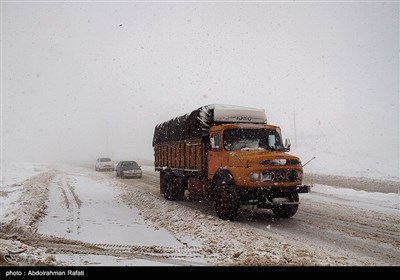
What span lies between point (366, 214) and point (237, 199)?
4961 mm

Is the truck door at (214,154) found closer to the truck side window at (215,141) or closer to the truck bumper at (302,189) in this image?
the truck side window at (215,141)

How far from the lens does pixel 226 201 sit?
9891mm

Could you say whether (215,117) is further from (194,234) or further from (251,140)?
(194,234)

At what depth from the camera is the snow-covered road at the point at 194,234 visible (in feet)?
20.9

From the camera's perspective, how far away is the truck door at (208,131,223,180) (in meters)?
10.6

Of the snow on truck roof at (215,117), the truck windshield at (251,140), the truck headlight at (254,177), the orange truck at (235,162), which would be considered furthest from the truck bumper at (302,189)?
the snow on truck roof at (215,117)

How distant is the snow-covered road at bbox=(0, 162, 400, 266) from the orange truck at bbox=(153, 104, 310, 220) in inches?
28.6

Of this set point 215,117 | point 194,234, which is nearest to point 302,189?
point 194,234

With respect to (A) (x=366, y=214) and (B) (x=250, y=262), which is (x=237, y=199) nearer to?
(B) (x=250, y=262)

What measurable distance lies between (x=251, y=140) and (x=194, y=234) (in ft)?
12.3

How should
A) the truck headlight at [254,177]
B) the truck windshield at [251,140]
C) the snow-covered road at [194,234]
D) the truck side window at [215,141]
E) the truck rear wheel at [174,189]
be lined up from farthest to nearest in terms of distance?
the truck rear wheel at [174,189] → the truck side window at [215,141] → the truck windshield at [251,140] → the truck headlight at [254,177] → the snow-covered road at [194,234]

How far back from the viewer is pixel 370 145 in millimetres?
66562

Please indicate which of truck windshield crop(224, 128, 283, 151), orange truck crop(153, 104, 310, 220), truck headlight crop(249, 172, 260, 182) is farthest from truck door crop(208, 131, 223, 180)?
truck headlight crop(249, 172, 260, 182)

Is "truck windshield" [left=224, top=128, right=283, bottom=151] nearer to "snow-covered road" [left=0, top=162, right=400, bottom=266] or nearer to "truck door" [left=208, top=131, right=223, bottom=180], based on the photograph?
"truck door" [left=208, top=131, right=223, bottom=180]
